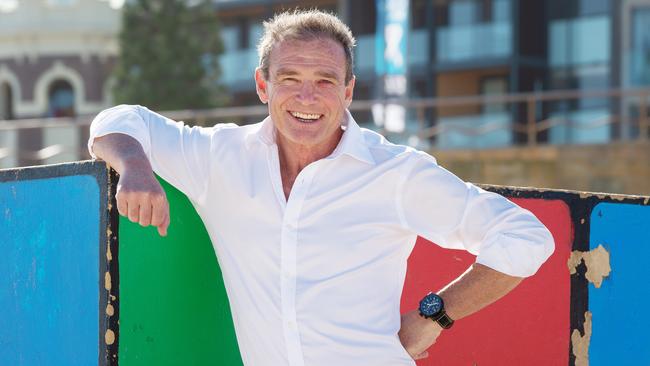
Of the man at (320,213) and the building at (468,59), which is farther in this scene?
the building at (468,59)

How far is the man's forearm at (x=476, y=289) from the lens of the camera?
2.88 m

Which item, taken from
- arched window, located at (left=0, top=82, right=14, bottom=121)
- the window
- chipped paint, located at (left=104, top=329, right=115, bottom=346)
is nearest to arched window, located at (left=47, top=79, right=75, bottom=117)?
arched window, located at (left=0, top=82, right=14, bottom=121)

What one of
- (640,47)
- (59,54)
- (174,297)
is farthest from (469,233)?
(59,54)

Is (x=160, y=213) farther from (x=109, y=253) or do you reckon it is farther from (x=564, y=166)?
(x=564, y=166)

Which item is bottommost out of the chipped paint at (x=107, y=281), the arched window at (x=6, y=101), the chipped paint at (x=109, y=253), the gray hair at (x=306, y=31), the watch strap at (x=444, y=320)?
the watch strap at (x=444, y=320)

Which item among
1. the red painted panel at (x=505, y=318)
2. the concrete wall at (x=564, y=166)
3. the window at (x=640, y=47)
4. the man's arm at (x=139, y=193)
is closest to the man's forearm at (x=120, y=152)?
the man's arm at (x=139, y=193)

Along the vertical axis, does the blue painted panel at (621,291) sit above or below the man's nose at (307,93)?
below

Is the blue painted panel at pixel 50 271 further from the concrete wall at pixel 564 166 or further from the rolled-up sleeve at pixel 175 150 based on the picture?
the concrete wall at pixel 564 166

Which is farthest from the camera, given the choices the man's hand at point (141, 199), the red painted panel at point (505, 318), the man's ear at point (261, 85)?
the red painted panel at point (505, 318)

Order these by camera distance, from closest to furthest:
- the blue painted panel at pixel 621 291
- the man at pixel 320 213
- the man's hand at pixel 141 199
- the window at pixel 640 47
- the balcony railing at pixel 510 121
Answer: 1. the man's hand at pixel 141 199
2. the man at pixel 320 213
3. the blue painted panel at pixel 621 291
4. the balcony railing at pixel 510 121
5. the window at pixel 640 47

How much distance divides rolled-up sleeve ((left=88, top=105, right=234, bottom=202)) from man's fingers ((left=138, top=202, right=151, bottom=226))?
1.05 ft

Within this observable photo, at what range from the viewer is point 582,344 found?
352 centimetres

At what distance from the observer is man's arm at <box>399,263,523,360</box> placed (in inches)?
113

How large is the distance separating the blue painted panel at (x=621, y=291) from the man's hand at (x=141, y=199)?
1419 mm
